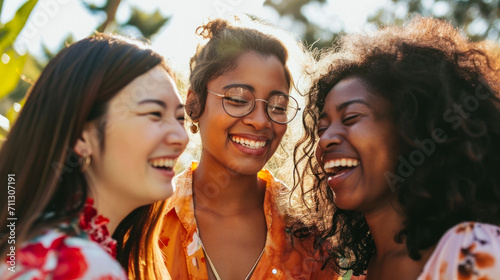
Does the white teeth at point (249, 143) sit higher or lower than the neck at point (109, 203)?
higher

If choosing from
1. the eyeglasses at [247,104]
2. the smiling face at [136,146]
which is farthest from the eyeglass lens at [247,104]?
the smiling face at [136,146]

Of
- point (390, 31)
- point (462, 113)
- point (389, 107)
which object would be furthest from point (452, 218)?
point (390, 31)

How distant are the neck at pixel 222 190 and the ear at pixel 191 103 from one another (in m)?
0.33

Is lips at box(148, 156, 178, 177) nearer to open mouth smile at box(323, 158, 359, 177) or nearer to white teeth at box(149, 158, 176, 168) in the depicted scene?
white teeth at box(149, 158, 176, 168)

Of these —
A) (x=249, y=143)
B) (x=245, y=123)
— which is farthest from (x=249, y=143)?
(x=245, y=123)

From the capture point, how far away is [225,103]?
117 inches

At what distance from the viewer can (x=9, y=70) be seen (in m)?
3.04

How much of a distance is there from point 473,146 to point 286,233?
1306 mm

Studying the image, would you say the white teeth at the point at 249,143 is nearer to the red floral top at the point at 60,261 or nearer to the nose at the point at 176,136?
the nose at the point at 176,136

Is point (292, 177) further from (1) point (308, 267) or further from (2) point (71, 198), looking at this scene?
(2) point (71, 198)

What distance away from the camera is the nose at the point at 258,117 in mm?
2908

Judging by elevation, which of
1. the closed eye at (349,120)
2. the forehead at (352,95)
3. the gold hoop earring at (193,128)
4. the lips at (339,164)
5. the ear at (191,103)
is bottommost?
the gold hoop earring at (193,128)

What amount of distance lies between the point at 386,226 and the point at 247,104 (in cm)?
106

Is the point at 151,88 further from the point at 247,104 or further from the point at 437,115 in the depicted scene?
the point at 437,115
